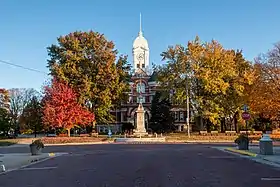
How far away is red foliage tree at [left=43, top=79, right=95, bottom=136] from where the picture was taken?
60.8 meters

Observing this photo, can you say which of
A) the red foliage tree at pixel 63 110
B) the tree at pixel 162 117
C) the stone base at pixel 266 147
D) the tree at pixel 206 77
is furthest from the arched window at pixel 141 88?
the stone base at pixel 266 147

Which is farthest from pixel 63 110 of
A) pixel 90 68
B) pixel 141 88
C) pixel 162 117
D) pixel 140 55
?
pixel 140 55

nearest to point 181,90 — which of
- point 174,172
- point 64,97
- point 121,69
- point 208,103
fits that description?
point 208,103

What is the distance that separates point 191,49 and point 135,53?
4856 cm

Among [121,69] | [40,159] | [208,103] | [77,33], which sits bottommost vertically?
[40,159]

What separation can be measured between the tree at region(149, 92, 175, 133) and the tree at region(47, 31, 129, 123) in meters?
15.1

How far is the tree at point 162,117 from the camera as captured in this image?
84.8m

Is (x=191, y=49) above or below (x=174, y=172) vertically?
above

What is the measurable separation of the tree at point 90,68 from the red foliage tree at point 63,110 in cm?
465

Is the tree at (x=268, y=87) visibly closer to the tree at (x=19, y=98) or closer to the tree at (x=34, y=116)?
the tree at (x=34, y=116)

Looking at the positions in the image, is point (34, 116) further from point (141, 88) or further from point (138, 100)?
point (141, 88)

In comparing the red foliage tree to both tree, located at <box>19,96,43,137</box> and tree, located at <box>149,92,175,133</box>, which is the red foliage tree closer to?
tree, located at <box>19,96,43,137</box>

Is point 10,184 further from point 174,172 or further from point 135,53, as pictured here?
point 135,53

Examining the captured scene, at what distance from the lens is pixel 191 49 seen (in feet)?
210
